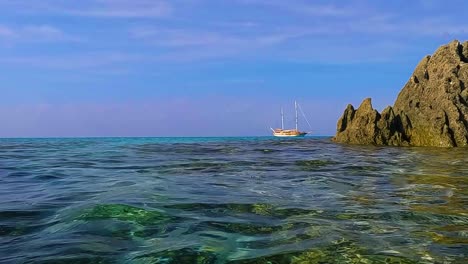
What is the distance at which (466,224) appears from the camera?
5.82 m

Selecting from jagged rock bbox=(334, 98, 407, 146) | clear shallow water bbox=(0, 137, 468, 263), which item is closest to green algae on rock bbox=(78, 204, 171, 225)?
clear shallow water bbox=(0, 137, 468, 263)

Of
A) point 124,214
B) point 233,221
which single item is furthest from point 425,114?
point 124,214

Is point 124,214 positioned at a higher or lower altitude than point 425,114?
lower

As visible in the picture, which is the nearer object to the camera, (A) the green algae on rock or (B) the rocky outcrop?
(A) the green algae on rock

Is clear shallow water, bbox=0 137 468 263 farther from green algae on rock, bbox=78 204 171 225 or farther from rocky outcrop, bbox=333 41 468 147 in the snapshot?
rocky outcrop, bbox=333 41 468 147

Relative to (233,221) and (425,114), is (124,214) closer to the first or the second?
(233,221)

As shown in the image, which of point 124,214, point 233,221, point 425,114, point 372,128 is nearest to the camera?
point 233,221

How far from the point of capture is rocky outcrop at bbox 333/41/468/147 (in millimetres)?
40750

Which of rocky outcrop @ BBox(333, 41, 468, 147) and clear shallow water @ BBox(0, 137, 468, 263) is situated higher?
rocky outcrop @ BBox(333, 41, 468, 147)

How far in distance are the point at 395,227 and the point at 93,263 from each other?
4125 millimetres

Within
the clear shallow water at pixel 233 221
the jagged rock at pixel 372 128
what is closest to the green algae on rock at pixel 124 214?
the clear shallow water at pixel 233 221

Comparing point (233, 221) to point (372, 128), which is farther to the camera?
point (372, 128)

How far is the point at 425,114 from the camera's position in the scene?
143 feet

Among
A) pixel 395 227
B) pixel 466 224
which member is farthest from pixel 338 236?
pixel 466 224
